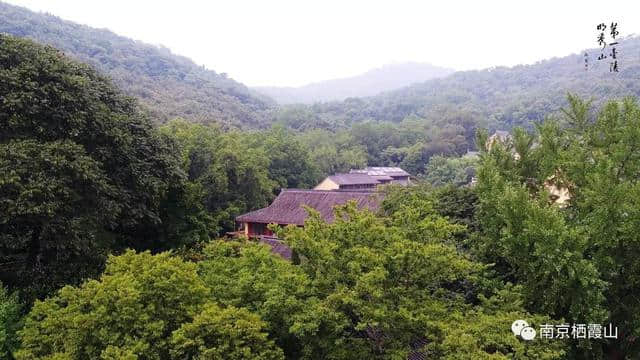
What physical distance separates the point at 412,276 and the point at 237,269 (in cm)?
431

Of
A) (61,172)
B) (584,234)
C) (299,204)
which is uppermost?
(61,172)

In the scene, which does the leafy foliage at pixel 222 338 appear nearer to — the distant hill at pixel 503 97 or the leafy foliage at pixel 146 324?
the leafy foliage at pixel 146 324

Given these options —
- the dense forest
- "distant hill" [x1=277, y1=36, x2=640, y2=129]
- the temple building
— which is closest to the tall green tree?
the dense forest

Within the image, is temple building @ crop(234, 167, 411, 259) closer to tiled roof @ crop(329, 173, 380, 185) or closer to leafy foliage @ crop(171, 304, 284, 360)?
leafy foliage @ crop(171, 304, 284, 360)

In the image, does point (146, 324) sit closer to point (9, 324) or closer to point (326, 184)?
point (9, 324)

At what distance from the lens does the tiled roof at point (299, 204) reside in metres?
30.5

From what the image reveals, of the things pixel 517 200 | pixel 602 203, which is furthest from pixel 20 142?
pixel 602 203

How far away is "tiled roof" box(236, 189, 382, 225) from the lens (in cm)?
3047

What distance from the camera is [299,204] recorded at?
31672 millimetres

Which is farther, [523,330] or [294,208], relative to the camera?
[294,208]

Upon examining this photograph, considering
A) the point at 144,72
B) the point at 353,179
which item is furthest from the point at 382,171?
the point at 144,72

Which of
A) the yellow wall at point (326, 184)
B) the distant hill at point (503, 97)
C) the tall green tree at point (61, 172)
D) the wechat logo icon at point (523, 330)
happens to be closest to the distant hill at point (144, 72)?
the distant hill at point (503, 97)

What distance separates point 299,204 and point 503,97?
130 metres

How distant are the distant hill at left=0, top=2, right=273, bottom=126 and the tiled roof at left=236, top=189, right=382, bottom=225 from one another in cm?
4505
